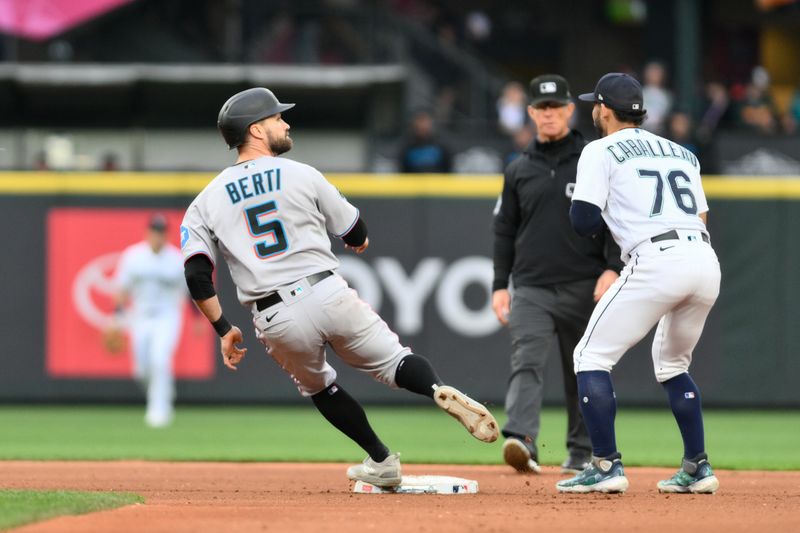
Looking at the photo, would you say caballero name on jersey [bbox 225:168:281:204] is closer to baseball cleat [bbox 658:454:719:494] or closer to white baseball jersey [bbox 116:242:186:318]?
baseball cleat [bbox 658:454:719:494]

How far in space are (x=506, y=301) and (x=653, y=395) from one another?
19.8 ft

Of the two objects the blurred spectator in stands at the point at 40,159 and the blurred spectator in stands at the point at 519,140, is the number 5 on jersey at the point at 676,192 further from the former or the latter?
the blurred spectator in stands at the point at 40,159

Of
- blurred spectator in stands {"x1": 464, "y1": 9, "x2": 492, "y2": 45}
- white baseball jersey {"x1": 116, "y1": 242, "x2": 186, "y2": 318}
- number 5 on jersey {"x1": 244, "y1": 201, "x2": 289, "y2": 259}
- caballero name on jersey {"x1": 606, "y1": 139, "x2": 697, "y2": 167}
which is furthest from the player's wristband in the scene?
blurred spectator in stands {"x1": 464, "y1": 9, "x2": 492, "y2": 45}

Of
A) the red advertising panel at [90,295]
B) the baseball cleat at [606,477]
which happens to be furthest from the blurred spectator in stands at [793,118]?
the baseball cleat at [606,477]

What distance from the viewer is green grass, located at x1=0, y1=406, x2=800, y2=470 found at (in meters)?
10.1

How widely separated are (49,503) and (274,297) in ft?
4.53

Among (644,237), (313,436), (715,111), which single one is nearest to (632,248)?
(644,237)

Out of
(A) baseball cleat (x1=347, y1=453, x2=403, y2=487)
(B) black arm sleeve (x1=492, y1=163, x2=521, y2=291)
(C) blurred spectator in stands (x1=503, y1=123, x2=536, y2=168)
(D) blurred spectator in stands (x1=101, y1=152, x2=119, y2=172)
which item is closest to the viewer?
(A) baseball cleat (x1=347, y1=453, x2=403, y2=487)

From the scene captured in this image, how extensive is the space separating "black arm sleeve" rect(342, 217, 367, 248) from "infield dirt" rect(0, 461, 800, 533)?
1.26 meters

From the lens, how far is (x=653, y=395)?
14.2 m

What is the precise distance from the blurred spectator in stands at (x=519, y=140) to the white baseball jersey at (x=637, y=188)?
8290 millimetres

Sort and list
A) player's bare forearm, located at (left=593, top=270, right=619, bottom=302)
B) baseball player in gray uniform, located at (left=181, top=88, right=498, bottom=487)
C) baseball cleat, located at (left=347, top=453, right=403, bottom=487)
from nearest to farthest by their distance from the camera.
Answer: baseball player in gray uniform, located at (left=181, top=88, right=498, bottom=487) < baseball cleat, located at (left=347, top=453, right=403, bottom=487) < player's bare forearm, located at (left=593, top=270, right=619, bottom=302)

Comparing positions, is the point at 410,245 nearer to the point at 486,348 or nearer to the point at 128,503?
the point at 486,348

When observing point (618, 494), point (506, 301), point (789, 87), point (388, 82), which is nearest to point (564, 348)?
point (506, 301)
